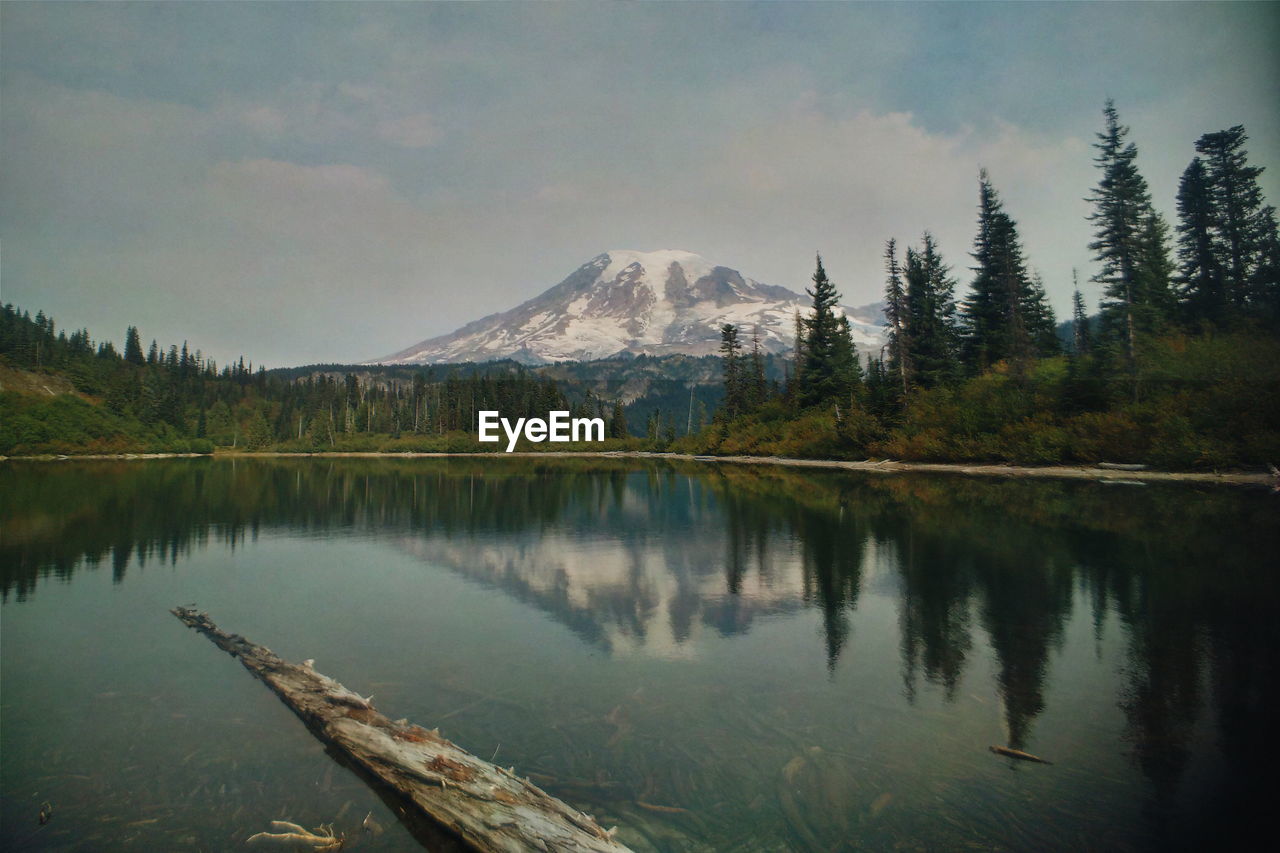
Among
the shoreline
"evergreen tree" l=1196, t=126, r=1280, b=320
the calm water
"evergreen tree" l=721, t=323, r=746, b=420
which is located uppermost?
"evergreen tree" l=1196, t=126, r=1280, b=320

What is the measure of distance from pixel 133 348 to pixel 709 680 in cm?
22180

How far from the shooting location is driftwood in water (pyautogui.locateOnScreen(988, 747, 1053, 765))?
300 inches

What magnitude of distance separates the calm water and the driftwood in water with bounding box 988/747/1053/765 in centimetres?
14

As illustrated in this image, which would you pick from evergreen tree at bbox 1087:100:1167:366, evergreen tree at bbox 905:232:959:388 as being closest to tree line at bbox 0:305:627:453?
evergreen tree at bbox 905:232:959:388

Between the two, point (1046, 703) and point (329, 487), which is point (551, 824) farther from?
point (329, 487)

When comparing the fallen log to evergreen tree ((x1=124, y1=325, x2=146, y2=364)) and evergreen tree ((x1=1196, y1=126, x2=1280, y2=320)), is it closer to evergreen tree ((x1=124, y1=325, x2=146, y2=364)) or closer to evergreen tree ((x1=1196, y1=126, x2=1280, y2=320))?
evergreen tree ((x1=1196, y1=126, x2=1280, y2=320))

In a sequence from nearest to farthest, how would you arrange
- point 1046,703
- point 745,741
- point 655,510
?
1. point 745,741
2. point 1046,703
3. point 655,510

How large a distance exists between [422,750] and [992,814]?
637 cm

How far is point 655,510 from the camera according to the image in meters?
36.1

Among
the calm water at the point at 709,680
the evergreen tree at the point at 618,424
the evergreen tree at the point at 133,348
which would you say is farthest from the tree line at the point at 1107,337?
the evergreen tree at the point at 133,348

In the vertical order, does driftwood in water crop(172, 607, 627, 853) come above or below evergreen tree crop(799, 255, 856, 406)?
below

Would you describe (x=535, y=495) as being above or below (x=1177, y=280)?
below

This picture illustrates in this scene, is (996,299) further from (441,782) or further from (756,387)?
(441,782)

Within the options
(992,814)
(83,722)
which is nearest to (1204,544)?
(992,814)
